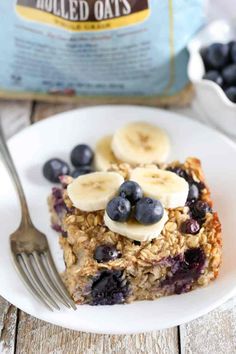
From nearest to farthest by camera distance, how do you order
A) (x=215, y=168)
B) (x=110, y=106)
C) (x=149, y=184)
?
(x=149, y=184) < (x=215, y=168) < (x=110, y=106)

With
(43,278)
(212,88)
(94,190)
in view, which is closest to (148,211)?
(94,190)

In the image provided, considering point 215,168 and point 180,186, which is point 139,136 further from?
point 180,186

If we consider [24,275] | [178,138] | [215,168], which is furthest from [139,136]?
[24,275]

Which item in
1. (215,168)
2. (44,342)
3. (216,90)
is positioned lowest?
(44,342)

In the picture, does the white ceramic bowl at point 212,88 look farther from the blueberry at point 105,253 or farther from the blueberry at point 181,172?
the blueberry at point 105,253

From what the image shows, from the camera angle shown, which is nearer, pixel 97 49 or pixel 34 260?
pixel 34 260

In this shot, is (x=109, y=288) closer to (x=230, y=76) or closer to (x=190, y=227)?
(x=190, y=227)

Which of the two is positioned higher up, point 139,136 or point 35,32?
point 35,32
